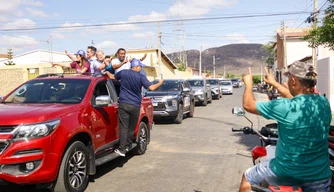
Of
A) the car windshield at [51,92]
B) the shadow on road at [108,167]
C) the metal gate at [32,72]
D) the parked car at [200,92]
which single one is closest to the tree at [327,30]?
the shadow on road at [108,167]

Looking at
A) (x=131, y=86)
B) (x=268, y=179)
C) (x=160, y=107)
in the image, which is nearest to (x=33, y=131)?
(x=131, y=86)

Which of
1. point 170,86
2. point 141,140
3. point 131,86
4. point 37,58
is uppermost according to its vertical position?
point 37,58

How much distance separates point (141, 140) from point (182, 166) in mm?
1302

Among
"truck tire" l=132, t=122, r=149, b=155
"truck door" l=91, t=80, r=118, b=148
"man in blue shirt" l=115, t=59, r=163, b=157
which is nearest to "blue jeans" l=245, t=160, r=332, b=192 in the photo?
"truck door" l=91, t=80, r=118, b=148

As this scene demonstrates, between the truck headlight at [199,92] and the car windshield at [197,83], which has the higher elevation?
the car windshield at [197,83]

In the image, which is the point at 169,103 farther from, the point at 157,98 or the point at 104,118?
the point at 104,118

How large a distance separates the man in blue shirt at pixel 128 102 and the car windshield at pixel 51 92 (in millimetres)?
725

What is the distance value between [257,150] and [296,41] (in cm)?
4916

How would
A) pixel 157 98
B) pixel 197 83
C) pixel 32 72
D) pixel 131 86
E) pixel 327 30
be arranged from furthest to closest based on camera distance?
pixel 32 72 < pixel 197 83 < pixel 157 98 < pixel 327 30 < pixel 131 86

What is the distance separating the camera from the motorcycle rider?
9.18ft

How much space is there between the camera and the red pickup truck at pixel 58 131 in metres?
4.34

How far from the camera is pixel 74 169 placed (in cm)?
504

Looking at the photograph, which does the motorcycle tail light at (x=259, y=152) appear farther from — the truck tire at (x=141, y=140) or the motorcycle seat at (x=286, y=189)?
the truck tire at (x=141, y=140)

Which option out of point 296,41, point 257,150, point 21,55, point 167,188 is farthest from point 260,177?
point 21,55
